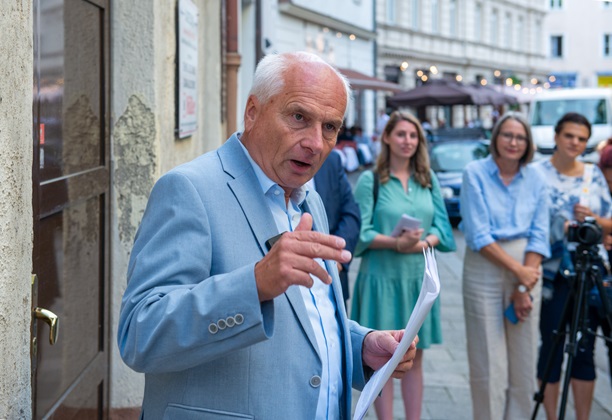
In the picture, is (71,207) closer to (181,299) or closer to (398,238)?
(181,299)

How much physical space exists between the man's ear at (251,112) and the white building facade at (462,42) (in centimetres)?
3131

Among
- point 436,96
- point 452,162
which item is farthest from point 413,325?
point 436,96

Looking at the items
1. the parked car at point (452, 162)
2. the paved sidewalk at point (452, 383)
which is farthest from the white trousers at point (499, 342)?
the parked car at point (452, 162)

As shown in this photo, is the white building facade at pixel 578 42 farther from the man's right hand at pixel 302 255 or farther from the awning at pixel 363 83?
the man's right hand at pixel 302 255

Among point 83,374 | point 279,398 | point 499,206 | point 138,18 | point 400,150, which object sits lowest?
point 83,374

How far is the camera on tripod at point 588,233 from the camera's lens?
4730 mm

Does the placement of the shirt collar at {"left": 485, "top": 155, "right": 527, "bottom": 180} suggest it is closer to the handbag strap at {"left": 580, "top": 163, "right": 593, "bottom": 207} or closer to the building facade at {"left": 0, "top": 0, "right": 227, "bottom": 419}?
the handbag strap at {"left": 580, "top": 163, "right": 593, "bottom": 207}

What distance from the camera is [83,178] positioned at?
3.29 metres

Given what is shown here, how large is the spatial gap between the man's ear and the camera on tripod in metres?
2.93

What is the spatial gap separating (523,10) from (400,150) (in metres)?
50.6

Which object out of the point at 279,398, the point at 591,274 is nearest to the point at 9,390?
the point at 279,398

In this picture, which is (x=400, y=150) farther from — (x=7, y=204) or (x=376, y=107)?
(x=376, y=107)

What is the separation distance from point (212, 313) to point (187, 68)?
10.4ft

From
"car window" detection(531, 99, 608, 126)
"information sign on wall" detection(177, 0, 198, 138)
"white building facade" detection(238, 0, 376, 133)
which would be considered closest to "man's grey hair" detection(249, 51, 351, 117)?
"information sign on wall" detection(177, 0, 198, 138)
